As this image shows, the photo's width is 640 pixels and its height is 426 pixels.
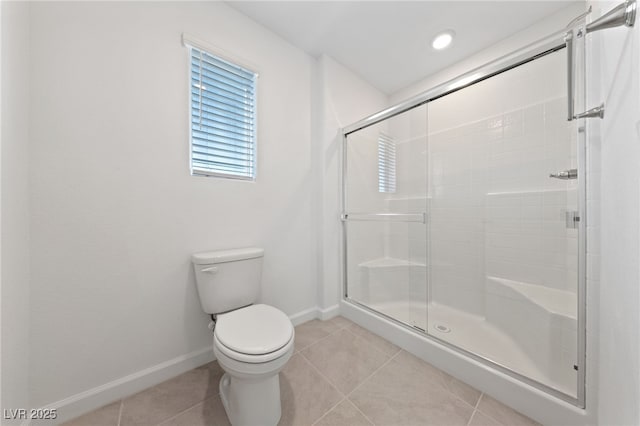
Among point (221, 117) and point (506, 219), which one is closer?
point (221, 117)

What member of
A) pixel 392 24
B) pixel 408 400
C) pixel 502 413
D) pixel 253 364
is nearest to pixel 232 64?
pixel 392 24

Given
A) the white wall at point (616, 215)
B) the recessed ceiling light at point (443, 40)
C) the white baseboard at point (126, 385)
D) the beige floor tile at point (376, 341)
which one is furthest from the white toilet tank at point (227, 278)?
the recessed ceiling light at point (443, 40)

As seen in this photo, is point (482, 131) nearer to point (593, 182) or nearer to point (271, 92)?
point (593, 182)

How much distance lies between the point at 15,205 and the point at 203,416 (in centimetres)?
115

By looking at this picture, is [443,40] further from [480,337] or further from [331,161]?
[480,337]

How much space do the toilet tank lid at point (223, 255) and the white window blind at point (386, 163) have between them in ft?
4.04

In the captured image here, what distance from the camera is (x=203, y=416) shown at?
1020mm

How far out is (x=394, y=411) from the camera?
1039mm

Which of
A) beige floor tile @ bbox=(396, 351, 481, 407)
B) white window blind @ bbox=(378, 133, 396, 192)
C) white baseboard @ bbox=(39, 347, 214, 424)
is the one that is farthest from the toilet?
white window blind @ bbox=(378, 133, 396, 192)

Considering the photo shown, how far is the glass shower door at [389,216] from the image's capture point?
5.53ft

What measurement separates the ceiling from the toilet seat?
1.94 meters

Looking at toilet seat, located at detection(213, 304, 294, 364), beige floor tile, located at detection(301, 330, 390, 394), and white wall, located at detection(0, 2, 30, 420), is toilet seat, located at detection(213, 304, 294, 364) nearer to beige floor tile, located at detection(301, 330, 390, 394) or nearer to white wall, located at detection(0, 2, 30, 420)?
beige floor tile, located at detection(301, 330, 390, 394)

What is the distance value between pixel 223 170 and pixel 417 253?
5.07ft

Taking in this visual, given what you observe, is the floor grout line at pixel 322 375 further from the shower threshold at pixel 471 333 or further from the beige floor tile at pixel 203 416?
the shower threshold at pixel 471 333
